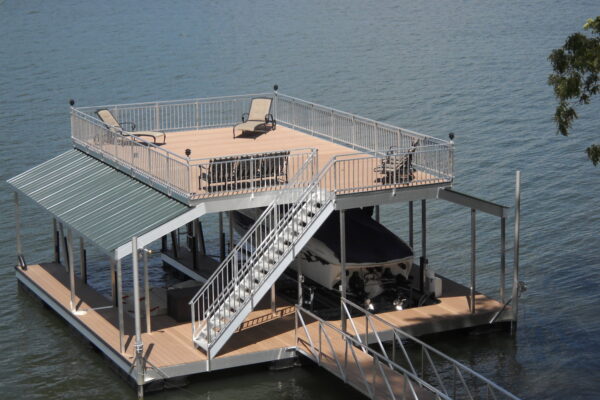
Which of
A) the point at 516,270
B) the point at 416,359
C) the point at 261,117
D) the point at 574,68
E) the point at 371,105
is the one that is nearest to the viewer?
the point at 574,68

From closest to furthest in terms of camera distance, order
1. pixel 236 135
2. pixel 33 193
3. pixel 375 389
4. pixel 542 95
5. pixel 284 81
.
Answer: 1. pixel 375 389
2. pixel 33 193
3. pixel 236 135
4. pixel 542 95
5. pixel 284 81

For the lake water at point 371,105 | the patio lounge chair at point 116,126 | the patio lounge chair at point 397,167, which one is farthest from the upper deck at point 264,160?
the lake water at point 371,105

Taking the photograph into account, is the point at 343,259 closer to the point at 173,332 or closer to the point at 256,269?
the point at 256,269

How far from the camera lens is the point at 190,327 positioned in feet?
88.5

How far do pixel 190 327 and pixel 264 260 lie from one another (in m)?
2.46

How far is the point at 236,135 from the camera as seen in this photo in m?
33.3

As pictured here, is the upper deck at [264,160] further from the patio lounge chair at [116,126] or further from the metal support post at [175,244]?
the metal support post at [175,244]

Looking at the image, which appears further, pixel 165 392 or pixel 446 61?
pixel 446 61

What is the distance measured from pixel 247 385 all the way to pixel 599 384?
24.7 feet

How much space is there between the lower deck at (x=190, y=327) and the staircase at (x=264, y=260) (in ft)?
1.72

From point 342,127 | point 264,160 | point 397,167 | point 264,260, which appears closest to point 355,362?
point 264,260

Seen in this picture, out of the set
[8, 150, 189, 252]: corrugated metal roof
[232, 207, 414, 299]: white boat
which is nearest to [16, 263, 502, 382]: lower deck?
[232, 207, 414, 299]: white boat

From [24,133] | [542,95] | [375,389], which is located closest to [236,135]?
[375,389]

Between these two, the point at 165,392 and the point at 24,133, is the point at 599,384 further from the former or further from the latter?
the point at 24,133
